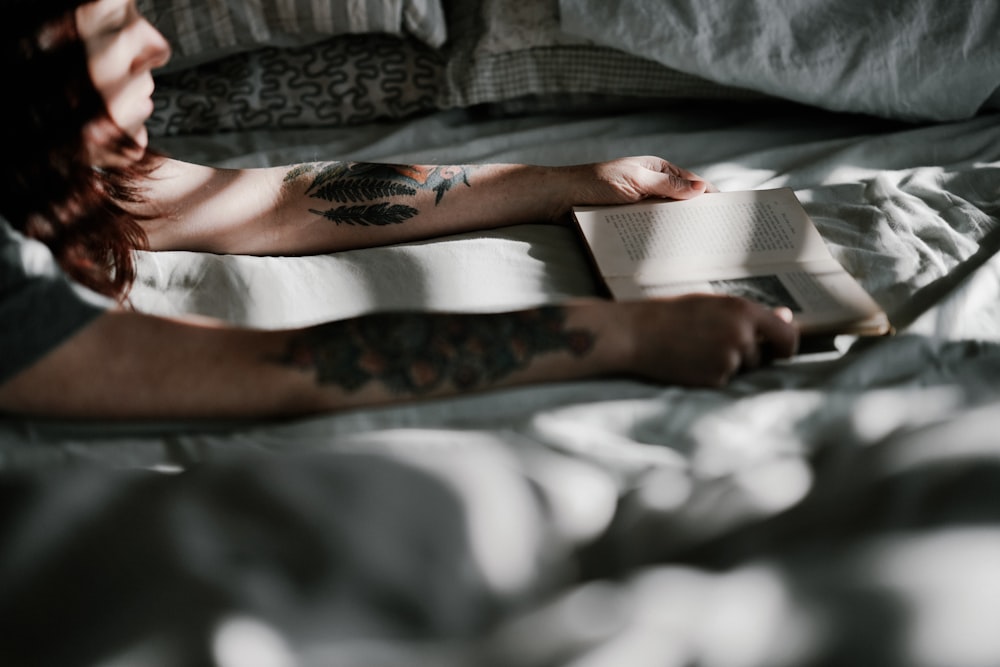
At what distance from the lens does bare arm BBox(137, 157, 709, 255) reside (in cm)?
100

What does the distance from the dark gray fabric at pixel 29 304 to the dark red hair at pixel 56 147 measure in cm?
15

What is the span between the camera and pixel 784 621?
1.54ft

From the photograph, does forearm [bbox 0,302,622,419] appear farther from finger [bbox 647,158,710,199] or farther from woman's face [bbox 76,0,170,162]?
finger [bbox 647,158,710,199]

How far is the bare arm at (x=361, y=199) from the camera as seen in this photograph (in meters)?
1.00

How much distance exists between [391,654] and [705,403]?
36cm

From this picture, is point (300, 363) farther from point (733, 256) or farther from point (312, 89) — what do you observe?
point (312, 89)

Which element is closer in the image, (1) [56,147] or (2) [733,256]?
(1) [56,147]

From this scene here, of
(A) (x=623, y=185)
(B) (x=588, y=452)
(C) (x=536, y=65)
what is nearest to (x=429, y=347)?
(B) (x=588, y=452)

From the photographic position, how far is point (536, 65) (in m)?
1.33

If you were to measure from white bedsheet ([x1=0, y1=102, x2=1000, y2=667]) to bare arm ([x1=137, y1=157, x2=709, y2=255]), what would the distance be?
143mm

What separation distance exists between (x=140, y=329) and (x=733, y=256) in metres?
0.58

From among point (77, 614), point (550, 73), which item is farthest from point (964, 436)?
point (550, 73)

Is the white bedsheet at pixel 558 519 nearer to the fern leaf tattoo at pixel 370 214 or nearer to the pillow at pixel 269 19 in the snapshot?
the fern leaf tattoo at pixel 370 214

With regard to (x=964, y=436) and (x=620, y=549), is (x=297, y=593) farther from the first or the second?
(x=964, y=436)
